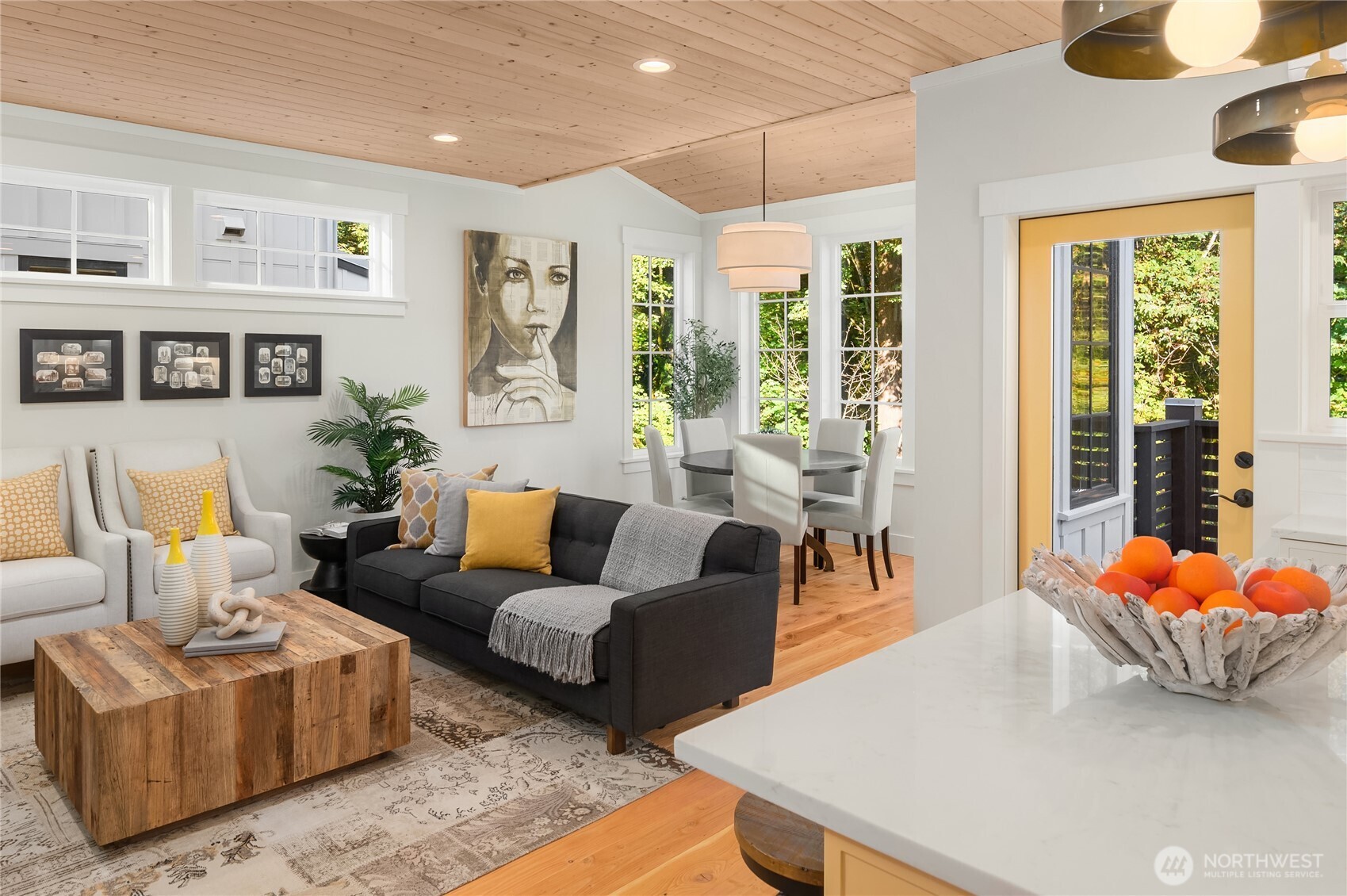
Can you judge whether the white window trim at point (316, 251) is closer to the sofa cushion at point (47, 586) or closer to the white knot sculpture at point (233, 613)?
the sofa cushion at point (47, 586)

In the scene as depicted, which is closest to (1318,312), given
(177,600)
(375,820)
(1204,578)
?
(1204,578)

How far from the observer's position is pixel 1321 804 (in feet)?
2.97

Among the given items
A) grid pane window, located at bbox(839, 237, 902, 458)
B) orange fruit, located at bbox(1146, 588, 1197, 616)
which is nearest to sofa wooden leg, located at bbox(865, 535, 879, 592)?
grid pane window, located at bbox(839, 237, 902, 458)

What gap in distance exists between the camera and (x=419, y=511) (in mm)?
4395

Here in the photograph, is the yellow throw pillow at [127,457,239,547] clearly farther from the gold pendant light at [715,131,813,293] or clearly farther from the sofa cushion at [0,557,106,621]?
the gold pendant light at [715,131,813,293]

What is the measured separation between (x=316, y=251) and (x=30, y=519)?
2.25 m

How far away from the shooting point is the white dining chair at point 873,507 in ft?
17.6

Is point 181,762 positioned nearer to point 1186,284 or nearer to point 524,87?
point 524,87

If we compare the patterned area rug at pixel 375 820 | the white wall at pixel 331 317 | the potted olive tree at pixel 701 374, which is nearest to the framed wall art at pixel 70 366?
the white wall at pixel 331 317

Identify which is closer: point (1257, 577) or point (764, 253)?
point (1257, 577)

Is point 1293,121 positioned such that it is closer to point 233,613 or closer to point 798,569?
point 233,613

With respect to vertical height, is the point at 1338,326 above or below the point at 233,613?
→ above

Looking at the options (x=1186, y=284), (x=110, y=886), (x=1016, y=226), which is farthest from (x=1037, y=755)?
(x=1016, y=226)

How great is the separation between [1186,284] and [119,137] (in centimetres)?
503
